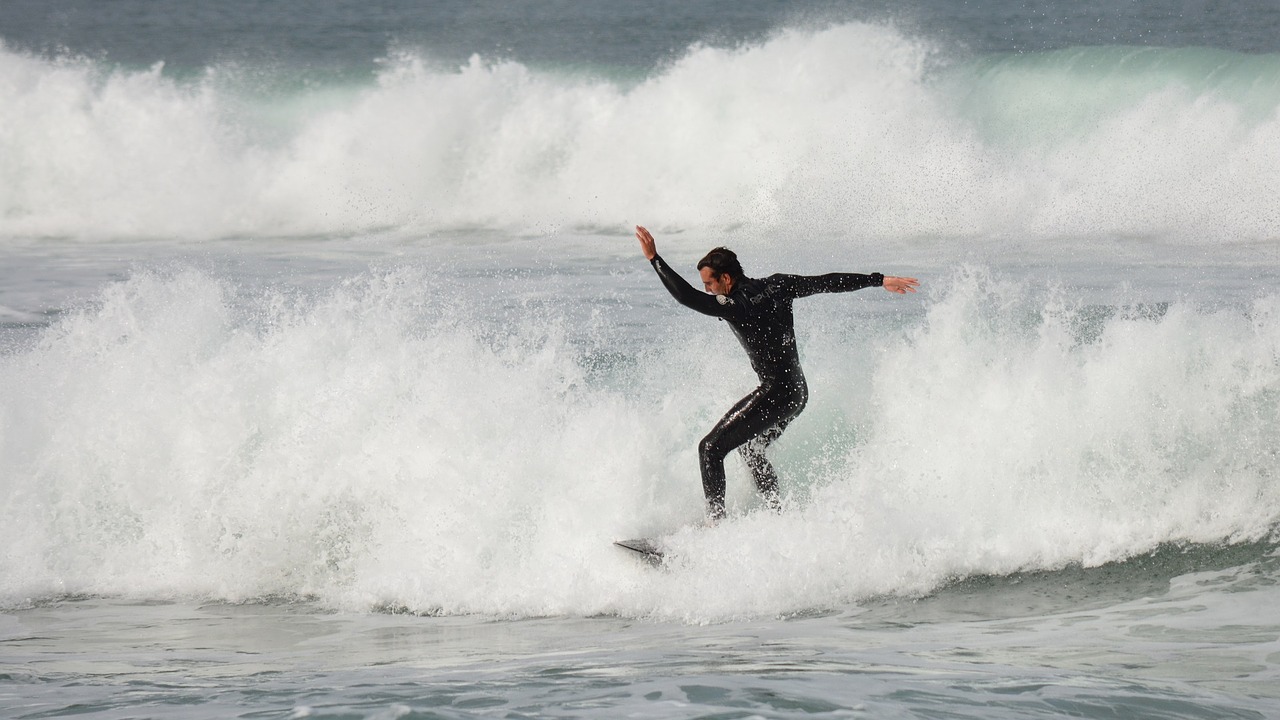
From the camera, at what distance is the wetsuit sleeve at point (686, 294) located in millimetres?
6199

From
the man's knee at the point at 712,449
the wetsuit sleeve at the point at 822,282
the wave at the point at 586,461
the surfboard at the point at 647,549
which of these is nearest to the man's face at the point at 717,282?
the wetsuit sleeve at the point at 822,282

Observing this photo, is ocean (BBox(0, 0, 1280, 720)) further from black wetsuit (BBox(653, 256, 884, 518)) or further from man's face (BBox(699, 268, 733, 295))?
man's face (BBox(699, 268, 733, 295))

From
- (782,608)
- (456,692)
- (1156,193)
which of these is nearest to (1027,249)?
(1156,193)

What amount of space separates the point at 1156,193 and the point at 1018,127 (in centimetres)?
426

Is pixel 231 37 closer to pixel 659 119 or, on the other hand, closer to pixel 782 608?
pixel 659 119

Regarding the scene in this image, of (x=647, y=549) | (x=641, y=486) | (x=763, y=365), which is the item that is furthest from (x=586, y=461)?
(x=763, y=365)

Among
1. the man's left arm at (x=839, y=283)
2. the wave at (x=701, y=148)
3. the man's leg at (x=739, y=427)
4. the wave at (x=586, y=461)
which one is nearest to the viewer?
the man's left arm at (x=839, y=283)

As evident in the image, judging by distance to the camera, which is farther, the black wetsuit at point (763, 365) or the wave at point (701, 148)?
the wave at point (701, 148)

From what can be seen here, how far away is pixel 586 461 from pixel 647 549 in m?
1.09

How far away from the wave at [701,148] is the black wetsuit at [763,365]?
1030 cm

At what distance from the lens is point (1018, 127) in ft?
69.6

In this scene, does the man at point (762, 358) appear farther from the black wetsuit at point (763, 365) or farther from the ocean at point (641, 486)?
the ocean at point (641, 486)

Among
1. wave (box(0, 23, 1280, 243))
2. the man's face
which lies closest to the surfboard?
the man's face

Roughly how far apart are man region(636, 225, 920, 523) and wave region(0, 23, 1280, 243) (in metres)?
10.3
